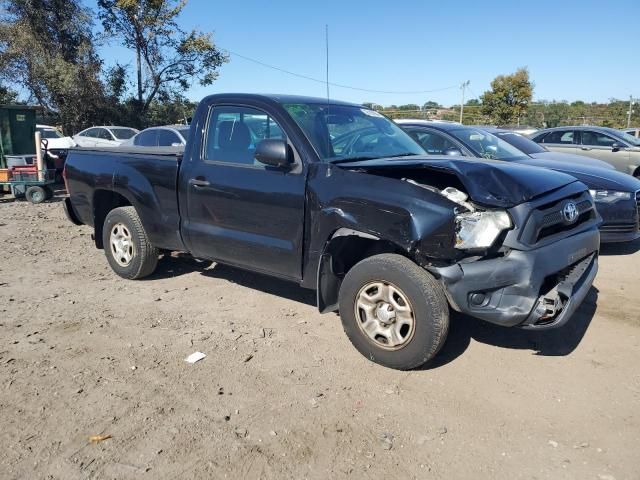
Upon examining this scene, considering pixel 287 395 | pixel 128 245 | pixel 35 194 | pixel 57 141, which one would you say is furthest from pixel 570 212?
pixel 57 141

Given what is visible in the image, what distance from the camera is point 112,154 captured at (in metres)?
5.50

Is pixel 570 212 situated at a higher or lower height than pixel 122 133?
lower

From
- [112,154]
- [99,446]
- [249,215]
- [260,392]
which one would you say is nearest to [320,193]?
[249,215]

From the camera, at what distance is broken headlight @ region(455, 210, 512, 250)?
3.24m

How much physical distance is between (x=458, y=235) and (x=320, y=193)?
3.44ft

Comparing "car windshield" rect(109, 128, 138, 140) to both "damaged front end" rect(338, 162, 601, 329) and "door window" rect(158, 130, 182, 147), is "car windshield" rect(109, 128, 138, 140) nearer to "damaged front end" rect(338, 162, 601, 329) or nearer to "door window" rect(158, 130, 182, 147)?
"door window" rect(158, 130, 182, 147)

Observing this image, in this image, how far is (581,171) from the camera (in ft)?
22.9

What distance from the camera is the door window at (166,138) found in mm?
11891

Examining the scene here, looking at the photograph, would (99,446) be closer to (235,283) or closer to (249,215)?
(249,215)

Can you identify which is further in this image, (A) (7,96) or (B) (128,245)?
(A) (7,96)

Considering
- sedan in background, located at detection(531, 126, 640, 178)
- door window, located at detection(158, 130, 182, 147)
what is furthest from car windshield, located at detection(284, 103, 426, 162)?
sedan in background, located at detection(531, 126, 640, 178)

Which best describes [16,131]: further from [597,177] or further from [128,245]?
[597,177]

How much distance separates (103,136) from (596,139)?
15.2 metres

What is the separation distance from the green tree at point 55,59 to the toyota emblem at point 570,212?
2390cm
